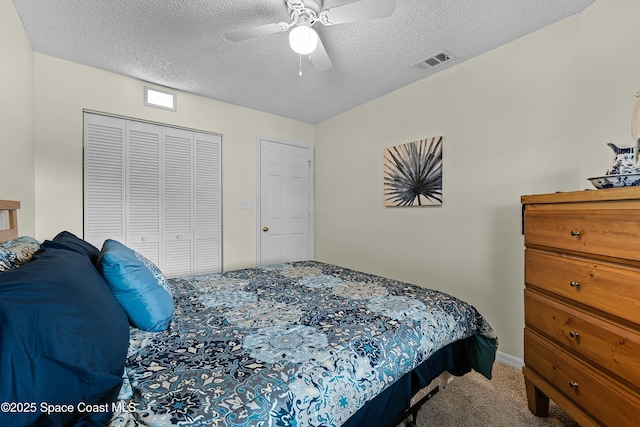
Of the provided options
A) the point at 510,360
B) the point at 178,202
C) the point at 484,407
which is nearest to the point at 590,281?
the point at 484,407

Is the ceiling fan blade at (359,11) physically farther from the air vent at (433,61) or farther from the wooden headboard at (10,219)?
the wooden headboard at (10,219)

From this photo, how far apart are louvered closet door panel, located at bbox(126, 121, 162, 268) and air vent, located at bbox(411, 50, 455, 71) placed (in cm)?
266

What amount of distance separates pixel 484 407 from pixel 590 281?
1.01 m

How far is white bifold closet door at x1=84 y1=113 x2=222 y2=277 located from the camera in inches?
102

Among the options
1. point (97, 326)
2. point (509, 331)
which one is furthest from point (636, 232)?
point (97, 326)

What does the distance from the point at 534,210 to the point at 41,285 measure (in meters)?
2.07

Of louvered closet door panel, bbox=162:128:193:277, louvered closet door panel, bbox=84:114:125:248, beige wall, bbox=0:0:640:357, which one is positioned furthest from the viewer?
louvered closet door panel, bbox=162:128:193:277

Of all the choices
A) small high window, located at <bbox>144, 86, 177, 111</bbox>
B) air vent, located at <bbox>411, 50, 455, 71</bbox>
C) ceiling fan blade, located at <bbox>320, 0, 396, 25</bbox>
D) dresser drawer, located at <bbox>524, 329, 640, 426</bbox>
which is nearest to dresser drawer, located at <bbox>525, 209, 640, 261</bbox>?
dresser drawer, located at <bbox>524, 329, 640, 426</bbox>

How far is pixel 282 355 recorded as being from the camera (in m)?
1.01

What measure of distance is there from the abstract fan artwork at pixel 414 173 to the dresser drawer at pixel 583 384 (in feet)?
4.59

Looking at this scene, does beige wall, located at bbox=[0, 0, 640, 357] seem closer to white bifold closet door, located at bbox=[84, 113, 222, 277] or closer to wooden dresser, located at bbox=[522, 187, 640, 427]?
white bifold closet door, located at bbox=[84, 113, 222, 277]

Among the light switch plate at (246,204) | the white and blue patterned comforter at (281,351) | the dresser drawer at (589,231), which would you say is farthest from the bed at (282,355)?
the light switch plate at (246,204)

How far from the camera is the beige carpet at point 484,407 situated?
1546mm

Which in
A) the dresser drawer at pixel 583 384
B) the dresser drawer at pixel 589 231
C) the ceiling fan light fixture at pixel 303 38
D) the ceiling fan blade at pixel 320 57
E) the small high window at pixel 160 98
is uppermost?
the small high window at pixel 160 98
